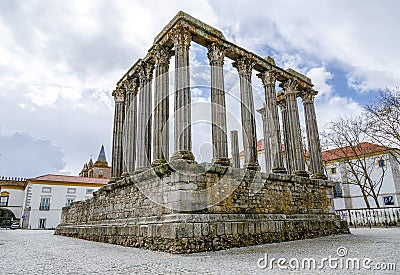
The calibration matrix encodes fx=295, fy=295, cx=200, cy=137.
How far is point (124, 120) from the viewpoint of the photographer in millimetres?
14789

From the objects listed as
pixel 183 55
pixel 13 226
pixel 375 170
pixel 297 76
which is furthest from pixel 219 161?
pixel 13 226

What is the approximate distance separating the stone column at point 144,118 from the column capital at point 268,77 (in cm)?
497

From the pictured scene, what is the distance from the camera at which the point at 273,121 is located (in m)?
12.6

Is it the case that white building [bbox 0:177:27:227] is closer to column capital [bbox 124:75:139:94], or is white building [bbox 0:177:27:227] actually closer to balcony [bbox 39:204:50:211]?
balcony [bbox 39:204:50:211]

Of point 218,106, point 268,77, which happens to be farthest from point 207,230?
point 268,77

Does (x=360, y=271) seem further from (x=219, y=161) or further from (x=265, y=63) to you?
(x=265, y=63)

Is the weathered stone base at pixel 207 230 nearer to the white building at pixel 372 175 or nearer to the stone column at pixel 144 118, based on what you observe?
the stone column at pixel 144 118

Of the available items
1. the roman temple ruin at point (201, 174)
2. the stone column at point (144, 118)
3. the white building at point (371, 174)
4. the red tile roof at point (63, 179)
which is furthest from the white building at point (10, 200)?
the stone column at point (144, 118)

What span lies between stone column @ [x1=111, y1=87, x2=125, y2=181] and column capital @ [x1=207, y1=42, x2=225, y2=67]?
19.5 feet

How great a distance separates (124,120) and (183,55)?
611 cm

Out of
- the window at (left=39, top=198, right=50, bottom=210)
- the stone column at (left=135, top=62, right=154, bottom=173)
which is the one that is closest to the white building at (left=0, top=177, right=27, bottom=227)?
the window at (left=39, top=198, right=50, bottom=210)

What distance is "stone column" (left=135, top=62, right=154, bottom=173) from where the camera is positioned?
11651 millimetres

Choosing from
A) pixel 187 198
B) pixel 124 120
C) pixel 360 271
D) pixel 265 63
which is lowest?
pixel 360 271

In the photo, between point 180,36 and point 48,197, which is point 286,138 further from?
point 48,197
